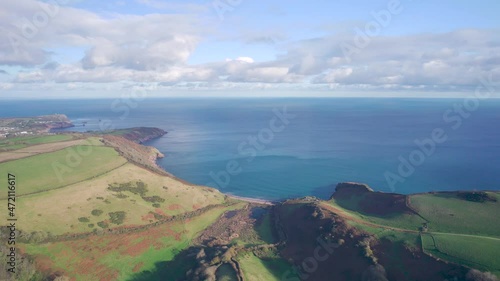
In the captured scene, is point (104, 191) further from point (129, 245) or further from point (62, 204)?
point (129, 245)

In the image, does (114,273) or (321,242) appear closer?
(114,273)

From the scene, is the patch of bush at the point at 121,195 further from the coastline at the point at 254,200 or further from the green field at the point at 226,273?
the green field at the point at 226,273

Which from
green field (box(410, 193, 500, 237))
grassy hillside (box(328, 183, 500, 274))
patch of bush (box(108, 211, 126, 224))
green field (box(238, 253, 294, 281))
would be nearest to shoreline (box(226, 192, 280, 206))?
grassy hillside (box(328, 183, 500, 274))

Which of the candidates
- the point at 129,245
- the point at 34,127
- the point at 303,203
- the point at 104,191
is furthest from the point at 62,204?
the point at 34,127

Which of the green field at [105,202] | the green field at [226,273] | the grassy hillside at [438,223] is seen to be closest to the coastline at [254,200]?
the green field at [105,202]

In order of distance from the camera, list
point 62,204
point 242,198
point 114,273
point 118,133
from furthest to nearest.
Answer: point 118,133, point 242,198, point 62,204, point 114,273

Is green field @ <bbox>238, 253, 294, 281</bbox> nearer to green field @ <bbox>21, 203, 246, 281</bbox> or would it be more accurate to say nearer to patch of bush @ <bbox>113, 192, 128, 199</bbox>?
green field @ <bbox>21, 203, 246, 281</bbox>

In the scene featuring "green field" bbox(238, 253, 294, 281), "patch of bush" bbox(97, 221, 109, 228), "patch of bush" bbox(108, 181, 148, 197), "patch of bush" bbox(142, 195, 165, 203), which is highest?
"patch of bush" bbox(108, 181, 148, 197)
